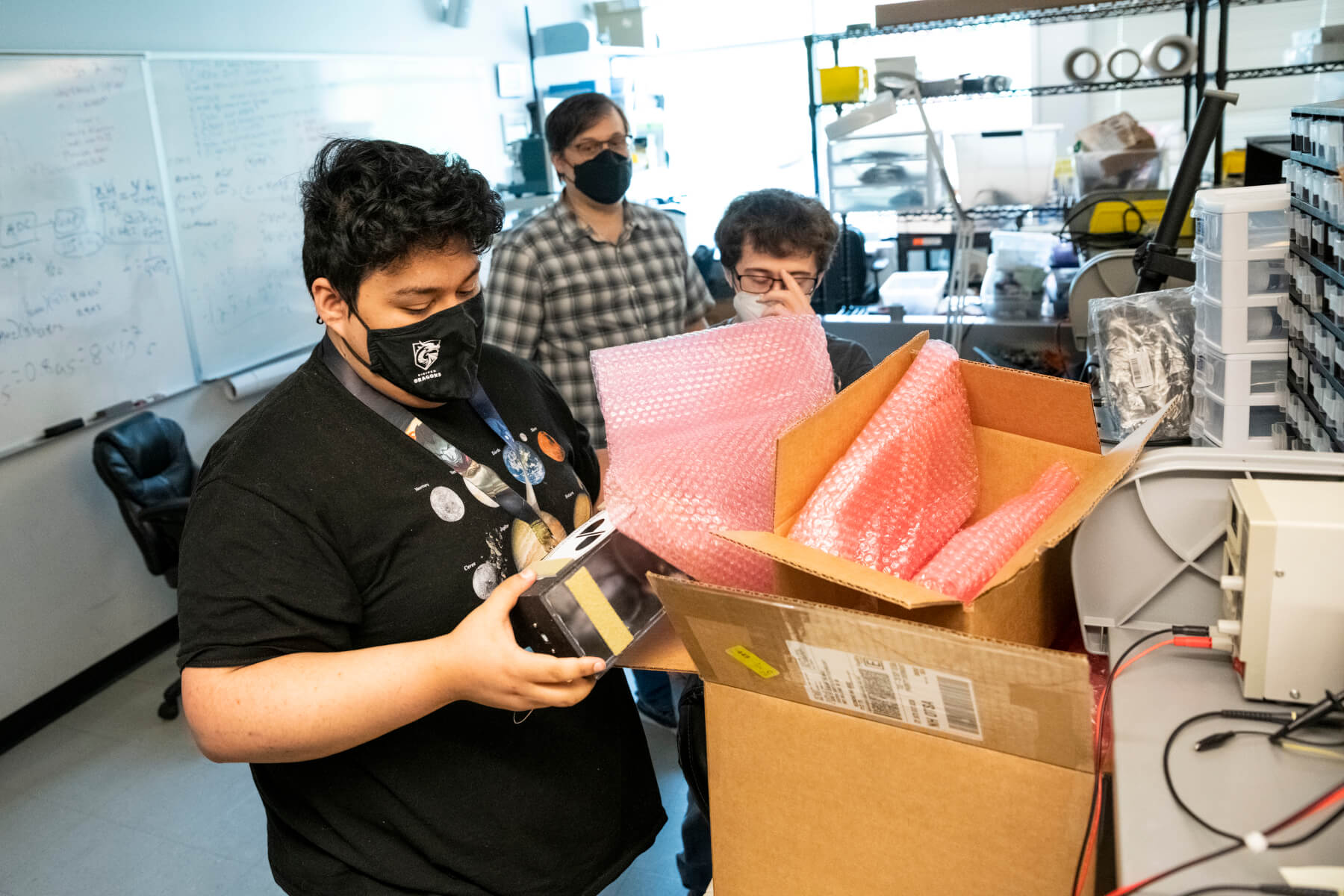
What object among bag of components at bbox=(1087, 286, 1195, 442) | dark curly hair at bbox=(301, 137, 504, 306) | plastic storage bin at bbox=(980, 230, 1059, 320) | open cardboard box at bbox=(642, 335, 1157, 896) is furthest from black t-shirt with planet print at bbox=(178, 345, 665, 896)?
plastic storage bin at bbox=(980, 230, 1059, 320)

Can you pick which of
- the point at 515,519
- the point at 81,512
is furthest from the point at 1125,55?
the point at 81,512

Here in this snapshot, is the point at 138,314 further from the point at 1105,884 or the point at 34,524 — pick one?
the point at 1105,884

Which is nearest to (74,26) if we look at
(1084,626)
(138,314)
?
(138,314)

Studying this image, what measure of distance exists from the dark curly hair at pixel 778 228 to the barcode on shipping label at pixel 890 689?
120cm

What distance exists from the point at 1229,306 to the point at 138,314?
10.5 ft

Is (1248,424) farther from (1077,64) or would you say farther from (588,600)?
(1077,64)

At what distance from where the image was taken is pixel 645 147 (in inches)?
230

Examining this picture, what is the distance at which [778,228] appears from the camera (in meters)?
1.90

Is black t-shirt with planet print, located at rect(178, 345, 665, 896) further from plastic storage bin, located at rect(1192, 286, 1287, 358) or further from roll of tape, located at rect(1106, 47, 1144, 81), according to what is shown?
roll of tape, located at rect(1106, 47, 1144, 81)

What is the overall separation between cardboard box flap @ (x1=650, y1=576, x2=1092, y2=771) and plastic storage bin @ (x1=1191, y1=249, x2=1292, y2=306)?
2.90ft

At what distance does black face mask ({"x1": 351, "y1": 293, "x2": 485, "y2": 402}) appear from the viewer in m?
1.04

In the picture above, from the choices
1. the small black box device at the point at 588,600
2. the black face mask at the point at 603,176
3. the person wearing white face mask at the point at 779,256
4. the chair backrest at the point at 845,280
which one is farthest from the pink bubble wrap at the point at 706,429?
the chair backrest at the point at 845,280

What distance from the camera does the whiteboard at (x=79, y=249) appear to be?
2.96m

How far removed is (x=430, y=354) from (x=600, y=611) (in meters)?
0.33
